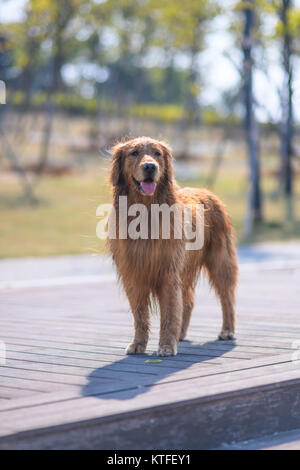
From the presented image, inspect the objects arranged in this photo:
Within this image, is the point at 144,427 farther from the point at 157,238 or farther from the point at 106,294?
the point at 106,294

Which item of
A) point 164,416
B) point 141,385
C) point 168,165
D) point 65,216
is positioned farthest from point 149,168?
point 65,216

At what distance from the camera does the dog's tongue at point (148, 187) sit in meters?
4.80

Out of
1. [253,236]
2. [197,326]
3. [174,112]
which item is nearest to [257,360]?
[197,326]

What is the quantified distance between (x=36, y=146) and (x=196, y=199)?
33.1 meters

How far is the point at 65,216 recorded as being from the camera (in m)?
19.9

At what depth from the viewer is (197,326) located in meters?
6.18

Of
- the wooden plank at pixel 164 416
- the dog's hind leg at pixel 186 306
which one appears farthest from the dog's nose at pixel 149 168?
the wooden plank at pixel 164 416

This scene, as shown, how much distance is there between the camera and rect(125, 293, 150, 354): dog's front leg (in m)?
5.00

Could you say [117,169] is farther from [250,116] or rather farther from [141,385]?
[250,116]

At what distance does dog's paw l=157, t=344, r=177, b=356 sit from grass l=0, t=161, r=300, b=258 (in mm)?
6563

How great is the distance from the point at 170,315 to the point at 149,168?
1.05 m

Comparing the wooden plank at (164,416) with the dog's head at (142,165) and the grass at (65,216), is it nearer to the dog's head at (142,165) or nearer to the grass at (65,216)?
the dog's head at (142,165)

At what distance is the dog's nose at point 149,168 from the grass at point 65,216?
6.64 metres

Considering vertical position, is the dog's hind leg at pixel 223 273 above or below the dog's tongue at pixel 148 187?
below
